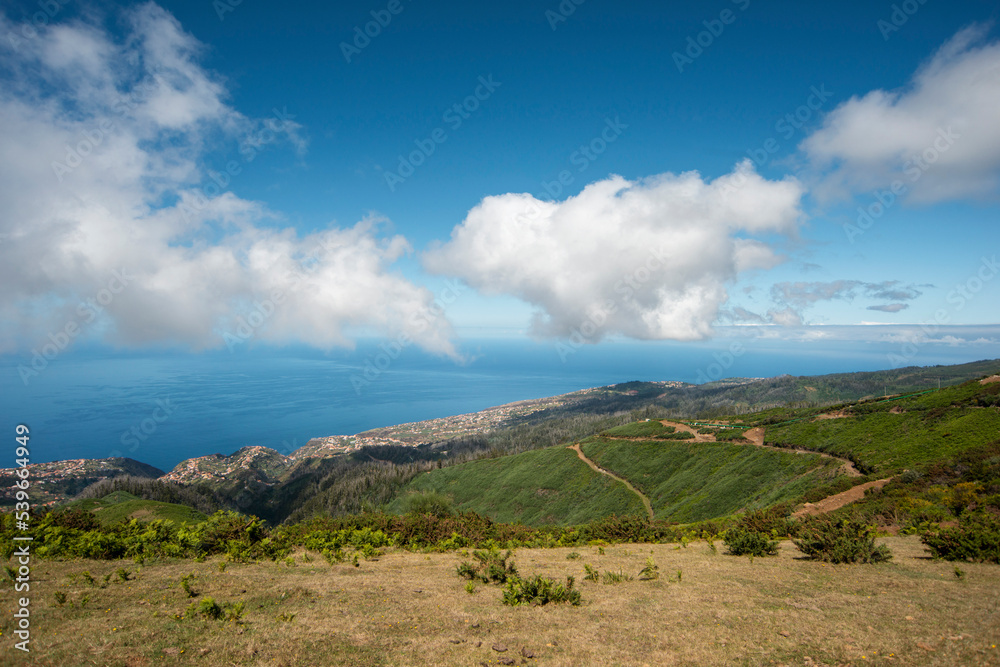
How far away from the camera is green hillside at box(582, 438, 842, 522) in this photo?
139 ft

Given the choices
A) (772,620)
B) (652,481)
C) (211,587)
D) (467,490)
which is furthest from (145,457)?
(772,620)

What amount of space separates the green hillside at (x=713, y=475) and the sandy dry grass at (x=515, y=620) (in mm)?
28987

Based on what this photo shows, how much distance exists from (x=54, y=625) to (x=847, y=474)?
5194 centimetres

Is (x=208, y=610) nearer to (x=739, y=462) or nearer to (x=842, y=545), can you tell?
(x=842, y=545)

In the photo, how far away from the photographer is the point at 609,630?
335 inches

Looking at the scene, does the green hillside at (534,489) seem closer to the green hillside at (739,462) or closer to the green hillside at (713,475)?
the green hillside at (739,462)

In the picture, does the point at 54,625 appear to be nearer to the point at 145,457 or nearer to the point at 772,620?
the point at 772,620

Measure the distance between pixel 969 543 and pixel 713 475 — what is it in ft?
148

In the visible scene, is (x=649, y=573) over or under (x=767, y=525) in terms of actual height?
over

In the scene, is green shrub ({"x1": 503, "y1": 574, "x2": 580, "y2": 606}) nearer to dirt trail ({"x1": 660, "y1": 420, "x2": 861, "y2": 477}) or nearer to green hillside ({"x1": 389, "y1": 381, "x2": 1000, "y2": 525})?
green hillside ({"x1": 389, "y1": 381, "x2": 1000, "y2": 525})

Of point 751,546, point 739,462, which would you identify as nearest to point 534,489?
point 739,462

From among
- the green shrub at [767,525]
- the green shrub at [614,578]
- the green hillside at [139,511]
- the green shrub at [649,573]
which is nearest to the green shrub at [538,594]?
the green shrub at [614,578]

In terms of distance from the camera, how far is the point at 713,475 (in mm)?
55094

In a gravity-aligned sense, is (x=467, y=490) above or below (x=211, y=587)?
below
